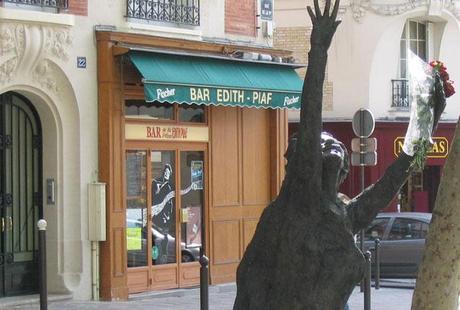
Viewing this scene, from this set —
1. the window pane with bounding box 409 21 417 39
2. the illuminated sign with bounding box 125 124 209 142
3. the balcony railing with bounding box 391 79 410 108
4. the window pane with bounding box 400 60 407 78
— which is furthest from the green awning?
the window pane with bounding box 409 21 417 39

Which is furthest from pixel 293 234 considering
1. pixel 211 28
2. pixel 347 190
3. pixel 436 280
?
pixel 347 190

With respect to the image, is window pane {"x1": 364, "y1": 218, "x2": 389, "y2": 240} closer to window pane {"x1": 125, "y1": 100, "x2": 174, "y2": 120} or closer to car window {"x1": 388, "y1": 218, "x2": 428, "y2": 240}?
car window {"x1": 388, "y1": 218, "x2": 428, "y2": 240}

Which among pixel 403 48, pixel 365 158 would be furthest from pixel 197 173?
pixel 403 48

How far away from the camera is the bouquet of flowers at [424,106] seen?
5129 mm

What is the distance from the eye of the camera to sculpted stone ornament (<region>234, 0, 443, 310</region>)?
15.6ft

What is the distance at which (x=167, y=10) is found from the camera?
14789mm

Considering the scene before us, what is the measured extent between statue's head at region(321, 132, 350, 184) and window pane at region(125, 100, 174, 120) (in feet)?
30.6

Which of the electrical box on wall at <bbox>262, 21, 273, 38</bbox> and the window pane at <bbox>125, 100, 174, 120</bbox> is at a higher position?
the electrical box on wall at <bbox>262, 21, 273, 38</bbox>

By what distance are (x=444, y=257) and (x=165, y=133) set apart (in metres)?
7.74

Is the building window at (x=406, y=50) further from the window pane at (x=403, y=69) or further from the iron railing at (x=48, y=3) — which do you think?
the iron railing at (x=48, y=3)

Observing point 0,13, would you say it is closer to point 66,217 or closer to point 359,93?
point 66,217

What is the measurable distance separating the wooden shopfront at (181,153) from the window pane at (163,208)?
0.02 meters

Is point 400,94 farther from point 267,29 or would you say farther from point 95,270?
point 95,270

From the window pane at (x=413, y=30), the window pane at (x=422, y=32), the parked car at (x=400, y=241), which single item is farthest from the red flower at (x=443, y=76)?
the window pane at (x=422, y=32)
